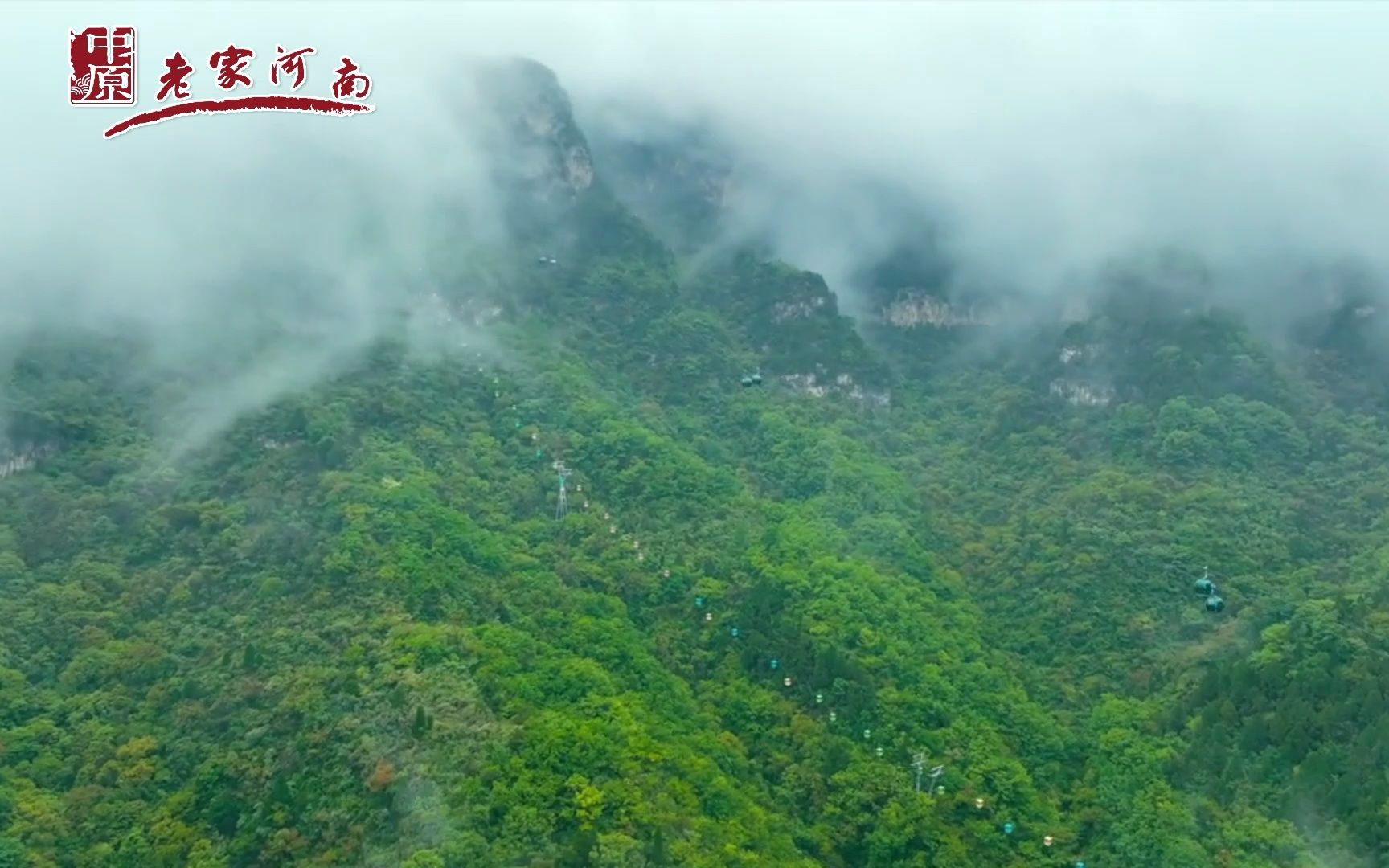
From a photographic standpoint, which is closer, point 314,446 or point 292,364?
point 314,446

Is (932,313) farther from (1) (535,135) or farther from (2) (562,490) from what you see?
(2) (562,490)

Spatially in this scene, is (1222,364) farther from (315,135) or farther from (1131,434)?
(315,135)

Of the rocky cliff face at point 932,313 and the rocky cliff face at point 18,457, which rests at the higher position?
the rocky cliff face at point 932,313

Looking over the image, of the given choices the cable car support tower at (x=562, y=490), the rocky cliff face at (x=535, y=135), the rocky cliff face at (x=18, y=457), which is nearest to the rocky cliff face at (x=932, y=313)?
the rocky cliff face at (x=535, y=135)

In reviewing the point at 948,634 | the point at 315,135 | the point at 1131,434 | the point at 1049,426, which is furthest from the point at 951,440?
the point at 315,135

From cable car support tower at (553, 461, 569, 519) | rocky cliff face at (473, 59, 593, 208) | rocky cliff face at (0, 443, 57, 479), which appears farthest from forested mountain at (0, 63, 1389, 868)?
rocky cliff face at (473, 59, 593, 208)

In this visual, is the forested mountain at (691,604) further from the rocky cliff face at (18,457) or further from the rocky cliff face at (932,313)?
the rocky cliff face at (932,313)

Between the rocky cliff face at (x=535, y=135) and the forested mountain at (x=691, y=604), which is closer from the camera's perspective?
the forested mountain at (x=691, y=604)

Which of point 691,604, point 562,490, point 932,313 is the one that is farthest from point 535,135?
point 691,604
